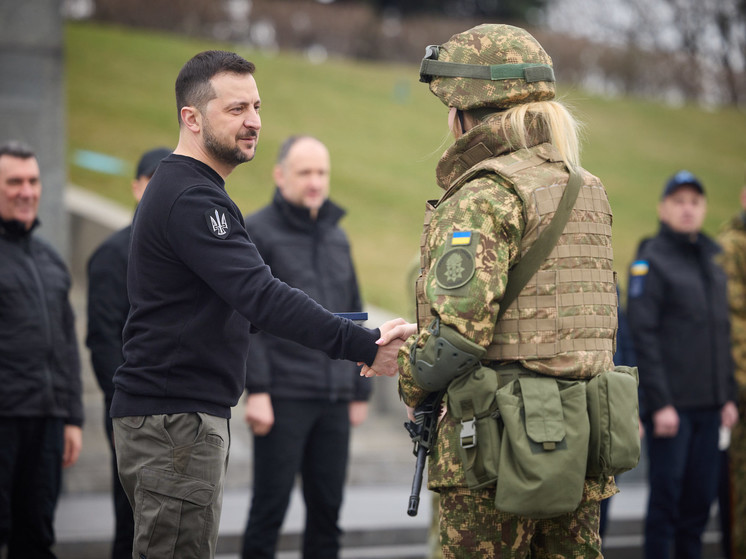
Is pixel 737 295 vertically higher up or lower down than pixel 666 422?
higher up

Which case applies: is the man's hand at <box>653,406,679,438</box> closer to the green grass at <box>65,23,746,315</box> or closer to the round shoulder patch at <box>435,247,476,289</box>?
the round shoulder patch at <box>435,247,476,289</box>

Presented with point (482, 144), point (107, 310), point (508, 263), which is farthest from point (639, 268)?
point (107, 310)

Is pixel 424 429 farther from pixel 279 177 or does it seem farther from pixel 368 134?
pixel 368 134

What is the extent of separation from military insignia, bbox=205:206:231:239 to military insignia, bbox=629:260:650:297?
3605 millimetres

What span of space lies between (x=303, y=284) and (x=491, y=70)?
227cm

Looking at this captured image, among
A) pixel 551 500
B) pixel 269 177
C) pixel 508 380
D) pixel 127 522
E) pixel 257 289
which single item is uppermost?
pixel 269 177

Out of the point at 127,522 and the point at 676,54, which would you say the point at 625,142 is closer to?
the point at 676,54

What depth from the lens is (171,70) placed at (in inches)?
798

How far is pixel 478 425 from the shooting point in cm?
310

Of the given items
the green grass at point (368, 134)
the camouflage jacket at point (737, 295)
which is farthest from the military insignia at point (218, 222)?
the green grass at point (368, 134)

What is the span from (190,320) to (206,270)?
0.62 feet

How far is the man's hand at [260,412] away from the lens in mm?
5023

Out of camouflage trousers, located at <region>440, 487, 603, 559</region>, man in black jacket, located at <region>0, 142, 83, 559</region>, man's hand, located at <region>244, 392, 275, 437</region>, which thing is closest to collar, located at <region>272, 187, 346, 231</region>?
man's hand, located at <region>244, 392, 275, 437</region>

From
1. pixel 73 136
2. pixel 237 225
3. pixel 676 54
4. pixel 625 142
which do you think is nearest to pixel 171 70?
pixel 73 136
